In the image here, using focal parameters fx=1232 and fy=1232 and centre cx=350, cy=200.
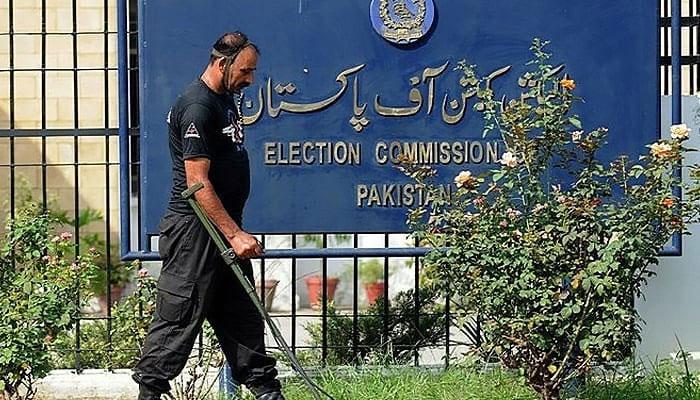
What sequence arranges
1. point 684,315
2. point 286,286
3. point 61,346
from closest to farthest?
point 61,346 < point 684,315 < point 286,286

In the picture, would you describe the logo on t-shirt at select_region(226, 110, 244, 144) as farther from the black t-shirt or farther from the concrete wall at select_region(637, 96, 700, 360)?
the concrete wall at select_region(637, 96, 700, 360)

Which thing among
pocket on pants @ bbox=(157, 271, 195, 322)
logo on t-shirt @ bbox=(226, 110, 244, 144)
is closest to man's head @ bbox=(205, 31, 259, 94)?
logo on t-shirt @ bbox=(226, 110, 244, 144)

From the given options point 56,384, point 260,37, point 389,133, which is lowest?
point 56,384

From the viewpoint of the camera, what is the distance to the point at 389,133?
6.61 meters

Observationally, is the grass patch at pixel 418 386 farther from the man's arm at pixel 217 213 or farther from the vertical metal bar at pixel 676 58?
the vertical metal bar at pixel 676 58

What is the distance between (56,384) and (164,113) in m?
1.60

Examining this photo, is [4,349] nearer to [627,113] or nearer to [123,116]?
[123,116]

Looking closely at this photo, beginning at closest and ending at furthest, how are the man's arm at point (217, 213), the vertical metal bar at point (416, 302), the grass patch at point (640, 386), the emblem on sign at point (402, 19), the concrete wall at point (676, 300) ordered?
the man's arm at point (217, 213) < the grass patch at point (640, 386) < the emblem on sign at point (402, 19) < the vertical metal bar at point (416, 302) < the concrete wall at point (676, 300)

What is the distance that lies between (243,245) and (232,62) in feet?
2.72

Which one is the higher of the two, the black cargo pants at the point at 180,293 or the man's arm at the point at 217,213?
the man's arm at the point at 217,213

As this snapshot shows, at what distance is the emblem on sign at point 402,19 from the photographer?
6566 mm

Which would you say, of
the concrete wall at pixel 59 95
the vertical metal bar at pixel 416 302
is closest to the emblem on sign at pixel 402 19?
the vertical metal bar at pixel 416 302

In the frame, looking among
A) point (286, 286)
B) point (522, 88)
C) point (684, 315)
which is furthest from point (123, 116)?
point (286, 286)

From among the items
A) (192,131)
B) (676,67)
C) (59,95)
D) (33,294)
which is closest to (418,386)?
(192,131)
